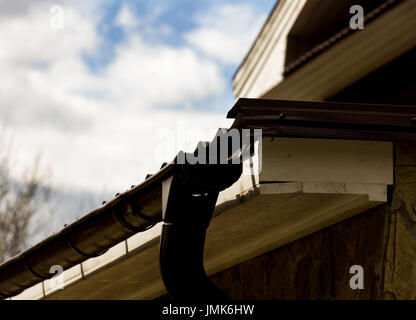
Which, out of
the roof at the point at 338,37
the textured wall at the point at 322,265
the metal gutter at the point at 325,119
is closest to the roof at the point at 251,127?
the metal gutter at the point at 325,119

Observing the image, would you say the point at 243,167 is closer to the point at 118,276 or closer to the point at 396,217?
the point at 396,217

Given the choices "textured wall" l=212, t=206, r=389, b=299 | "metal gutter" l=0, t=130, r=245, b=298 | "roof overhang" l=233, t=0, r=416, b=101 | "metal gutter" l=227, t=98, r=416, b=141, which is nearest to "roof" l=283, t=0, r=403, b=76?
"roof overhang" l=233, t=0, r=416, b=101

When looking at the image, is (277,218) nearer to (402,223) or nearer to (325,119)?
(402,223)

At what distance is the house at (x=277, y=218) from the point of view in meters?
3.45

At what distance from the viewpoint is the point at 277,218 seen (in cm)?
425

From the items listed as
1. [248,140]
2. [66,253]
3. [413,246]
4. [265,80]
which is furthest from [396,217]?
[265,80]

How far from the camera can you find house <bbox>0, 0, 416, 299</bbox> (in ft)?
11.3

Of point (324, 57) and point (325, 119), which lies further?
point (324, 57)

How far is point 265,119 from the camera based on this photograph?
3.27 metres

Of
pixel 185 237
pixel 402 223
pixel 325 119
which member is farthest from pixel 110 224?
pixel 402 223

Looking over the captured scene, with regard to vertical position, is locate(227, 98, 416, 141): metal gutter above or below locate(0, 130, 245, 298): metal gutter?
above

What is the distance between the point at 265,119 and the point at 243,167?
66cm

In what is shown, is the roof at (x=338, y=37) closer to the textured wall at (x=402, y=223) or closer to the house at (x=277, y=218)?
the house at (x=277, y=218)

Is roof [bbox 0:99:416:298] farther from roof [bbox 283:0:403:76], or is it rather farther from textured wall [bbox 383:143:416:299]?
roof [bbox 283:0:403:76]
